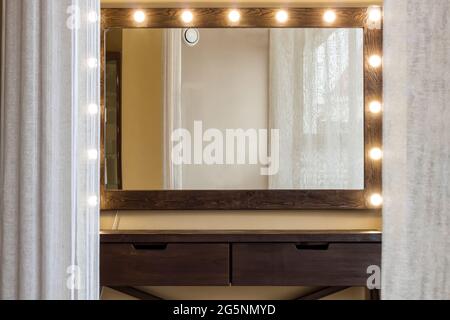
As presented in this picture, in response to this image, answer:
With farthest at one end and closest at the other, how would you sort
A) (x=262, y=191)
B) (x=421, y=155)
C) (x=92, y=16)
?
(x=262, y=191) → (x=92, y=16) → (x=421, y=155)

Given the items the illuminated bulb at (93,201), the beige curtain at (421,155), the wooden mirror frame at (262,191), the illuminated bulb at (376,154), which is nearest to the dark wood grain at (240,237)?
the wooden mirror frame at (262,191)

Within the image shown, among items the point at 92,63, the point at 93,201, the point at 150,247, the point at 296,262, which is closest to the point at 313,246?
the point at 296,262

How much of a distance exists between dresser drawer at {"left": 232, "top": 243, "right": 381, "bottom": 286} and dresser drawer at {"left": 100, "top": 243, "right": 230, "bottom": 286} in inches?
3.1

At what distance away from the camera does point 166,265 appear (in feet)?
6.43

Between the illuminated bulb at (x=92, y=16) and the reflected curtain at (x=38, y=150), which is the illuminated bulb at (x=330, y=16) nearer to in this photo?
the illuminated bulb at (x=92, y=16)

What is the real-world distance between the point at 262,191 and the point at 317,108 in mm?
489

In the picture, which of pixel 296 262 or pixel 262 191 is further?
pixel 262 191

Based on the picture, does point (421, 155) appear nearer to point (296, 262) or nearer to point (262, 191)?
point (296, 262)

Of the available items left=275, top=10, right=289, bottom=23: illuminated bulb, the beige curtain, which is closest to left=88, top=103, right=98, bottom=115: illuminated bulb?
the beige curtain

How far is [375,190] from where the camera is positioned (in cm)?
221

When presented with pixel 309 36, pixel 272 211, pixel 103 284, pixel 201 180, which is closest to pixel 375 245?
pixel 272 211

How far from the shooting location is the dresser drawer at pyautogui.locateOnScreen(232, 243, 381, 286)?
195 cm

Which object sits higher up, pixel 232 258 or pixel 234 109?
pixel 234 109

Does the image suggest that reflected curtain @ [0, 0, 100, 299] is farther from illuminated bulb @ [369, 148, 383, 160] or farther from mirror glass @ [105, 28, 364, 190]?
illuminated bulb @ [369, 148, 383, 160]
